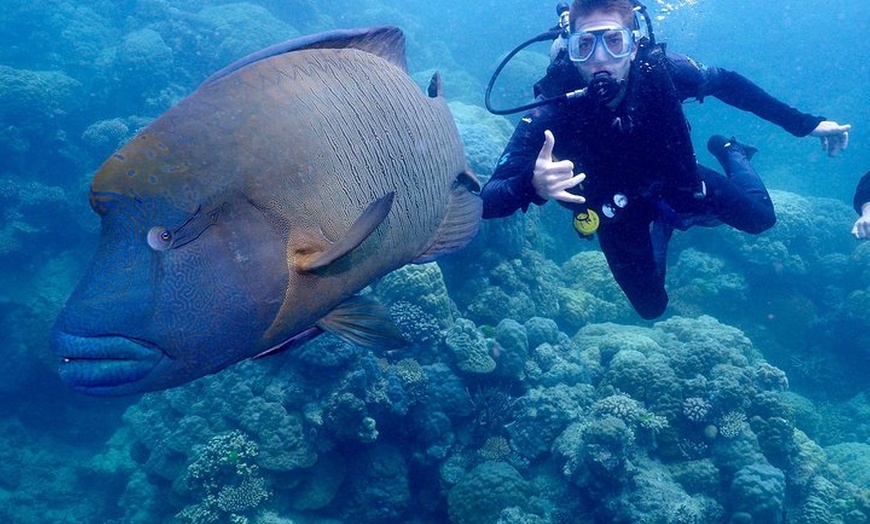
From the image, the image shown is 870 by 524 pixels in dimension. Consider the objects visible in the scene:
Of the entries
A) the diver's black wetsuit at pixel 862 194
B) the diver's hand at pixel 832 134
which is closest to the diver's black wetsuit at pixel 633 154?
the diver's black wetsuit at pixel 862 194

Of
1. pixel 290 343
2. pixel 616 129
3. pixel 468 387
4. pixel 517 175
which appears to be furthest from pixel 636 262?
pixel 290 343

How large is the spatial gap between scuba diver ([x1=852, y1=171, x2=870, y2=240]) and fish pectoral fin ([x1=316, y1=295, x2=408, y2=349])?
432cm

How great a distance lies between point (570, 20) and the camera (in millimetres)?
4242

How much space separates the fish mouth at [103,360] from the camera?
100 cm

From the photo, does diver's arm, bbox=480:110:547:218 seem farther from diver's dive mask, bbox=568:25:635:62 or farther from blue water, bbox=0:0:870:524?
blue water, bbox=0:0:870:524

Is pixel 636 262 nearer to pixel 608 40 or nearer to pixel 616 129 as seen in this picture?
pixel 616 129

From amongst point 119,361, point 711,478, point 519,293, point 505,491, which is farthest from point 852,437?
point 119,361

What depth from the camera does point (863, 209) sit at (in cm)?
417

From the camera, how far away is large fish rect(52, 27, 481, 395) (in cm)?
102

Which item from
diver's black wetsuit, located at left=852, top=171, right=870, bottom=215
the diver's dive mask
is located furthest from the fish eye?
diver's black wetsuit, located at left=852, top=171, right=870, bottom=215

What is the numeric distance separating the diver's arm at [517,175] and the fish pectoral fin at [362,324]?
5.61ft

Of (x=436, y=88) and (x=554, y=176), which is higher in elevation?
(x=554, y=176)

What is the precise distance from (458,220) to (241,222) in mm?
989

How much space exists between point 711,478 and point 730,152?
4.14 m
